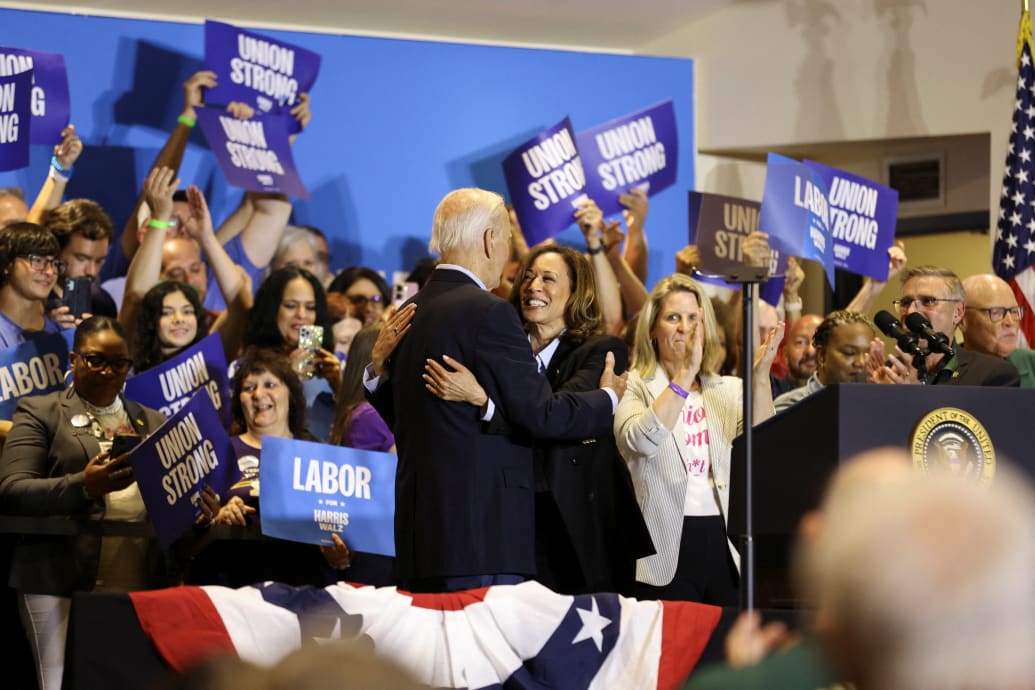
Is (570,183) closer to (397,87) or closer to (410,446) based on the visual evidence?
(397,87)

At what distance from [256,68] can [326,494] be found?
3.79 m

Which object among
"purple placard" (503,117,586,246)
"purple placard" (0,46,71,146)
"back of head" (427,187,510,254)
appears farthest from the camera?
"purple placard" (503,117,586,246)

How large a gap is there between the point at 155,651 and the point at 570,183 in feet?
15.1

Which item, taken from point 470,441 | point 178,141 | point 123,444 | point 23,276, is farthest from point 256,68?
point 470,441

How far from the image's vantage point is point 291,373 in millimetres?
5078

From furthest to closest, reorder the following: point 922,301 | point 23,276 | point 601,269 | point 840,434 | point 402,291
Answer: point 402,291, point 601,269, point 23,276, point 922,301, point 840,434

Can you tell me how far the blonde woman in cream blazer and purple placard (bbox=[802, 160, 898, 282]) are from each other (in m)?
1.40

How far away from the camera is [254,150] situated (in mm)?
7004

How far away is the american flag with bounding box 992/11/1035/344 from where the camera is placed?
285 inches

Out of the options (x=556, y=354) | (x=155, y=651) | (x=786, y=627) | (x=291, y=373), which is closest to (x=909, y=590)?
(x=786, y=627)

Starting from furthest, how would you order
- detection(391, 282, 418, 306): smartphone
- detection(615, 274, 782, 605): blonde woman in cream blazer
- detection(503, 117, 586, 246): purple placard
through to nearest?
1. detection(391, 282, 418, 306): smartphone
2. detection(503, 117, 586, 246): purple placard
3. detection(615, 274, 782, 605): blonde woman in cream blazer

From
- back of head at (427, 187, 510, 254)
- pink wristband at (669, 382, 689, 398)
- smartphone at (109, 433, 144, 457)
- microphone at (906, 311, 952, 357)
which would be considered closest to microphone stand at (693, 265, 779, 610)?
microphone at (906, 311, 952, 357)

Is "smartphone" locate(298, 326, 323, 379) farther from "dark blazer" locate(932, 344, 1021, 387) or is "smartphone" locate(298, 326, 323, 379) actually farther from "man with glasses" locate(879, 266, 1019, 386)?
"dark blazer" locate(932, 344, 1021, 387)

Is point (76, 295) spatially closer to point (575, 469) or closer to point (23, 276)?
point (23, 276)
